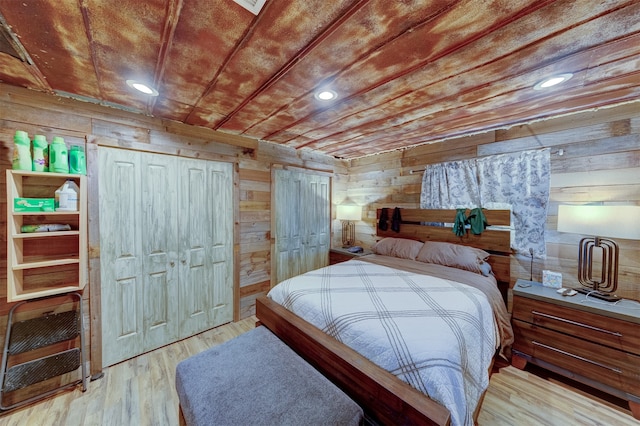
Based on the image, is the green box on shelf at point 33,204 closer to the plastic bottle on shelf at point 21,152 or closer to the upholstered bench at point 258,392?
the plastic bottle on shelf at point 21,152

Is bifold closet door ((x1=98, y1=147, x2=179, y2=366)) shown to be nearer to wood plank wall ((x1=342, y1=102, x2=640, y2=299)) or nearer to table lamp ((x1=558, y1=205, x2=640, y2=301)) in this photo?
wood plank wall ((x1=342, y1=102, x2=640, y2=299))

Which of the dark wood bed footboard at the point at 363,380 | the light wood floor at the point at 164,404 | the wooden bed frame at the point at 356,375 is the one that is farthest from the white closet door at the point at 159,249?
the dark wood bed footboard at the point at 363,380

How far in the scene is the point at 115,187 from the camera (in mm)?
2166

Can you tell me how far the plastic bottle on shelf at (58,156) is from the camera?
1758mm

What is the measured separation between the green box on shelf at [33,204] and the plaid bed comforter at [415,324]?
1.80m

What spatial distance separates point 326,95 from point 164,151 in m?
1.75

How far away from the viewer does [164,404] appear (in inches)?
70.1

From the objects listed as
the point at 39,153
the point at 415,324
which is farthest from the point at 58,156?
the point at 415,324

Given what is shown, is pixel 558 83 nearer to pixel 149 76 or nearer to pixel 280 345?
pixel 280 345

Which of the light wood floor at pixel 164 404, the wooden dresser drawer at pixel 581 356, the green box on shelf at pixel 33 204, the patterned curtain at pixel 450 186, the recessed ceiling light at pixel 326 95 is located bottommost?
the light wood floor at pixel 164 404

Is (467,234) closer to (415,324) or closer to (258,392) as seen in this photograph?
(415,324)

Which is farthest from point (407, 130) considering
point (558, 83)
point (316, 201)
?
point (316, 201)

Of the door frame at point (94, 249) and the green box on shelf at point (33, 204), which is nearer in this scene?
the green box on shelf at point (33, 204)

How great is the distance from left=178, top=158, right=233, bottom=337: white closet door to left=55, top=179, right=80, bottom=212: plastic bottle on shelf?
0.82 meters
